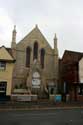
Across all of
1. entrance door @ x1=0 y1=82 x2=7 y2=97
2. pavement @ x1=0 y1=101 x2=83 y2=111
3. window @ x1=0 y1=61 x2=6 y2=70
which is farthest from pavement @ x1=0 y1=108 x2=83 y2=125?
window @ x1=0 y1=61 x2=6 y2=70

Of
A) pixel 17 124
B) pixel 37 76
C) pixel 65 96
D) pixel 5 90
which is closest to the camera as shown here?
pixel 17 124

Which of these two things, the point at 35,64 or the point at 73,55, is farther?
the point at 73,55

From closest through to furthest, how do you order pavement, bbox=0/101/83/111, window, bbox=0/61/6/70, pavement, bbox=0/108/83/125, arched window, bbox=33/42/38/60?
pavement, bbox=0/108/83/125, pavement, bbox=0/101/83/111, window, bbox=0/61/6/70, arched window, bbox=33/42/38/60

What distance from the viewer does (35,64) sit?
124 ft

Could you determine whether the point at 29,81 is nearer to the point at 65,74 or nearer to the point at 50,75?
the point at 50,75

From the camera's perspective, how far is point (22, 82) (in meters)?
38.4

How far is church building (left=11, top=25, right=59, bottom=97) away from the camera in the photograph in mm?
37594

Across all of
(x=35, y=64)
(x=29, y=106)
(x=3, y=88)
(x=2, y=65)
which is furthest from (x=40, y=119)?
(x=35, y=64)

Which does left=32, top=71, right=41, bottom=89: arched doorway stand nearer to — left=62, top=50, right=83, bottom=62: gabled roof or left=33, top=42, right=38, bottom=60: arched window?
left=33, top=42, right=38, bottom=60: arched window

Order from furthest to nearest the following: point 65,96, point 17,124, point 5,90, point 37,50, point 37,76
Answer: point 37,50, point 37,76, point 65,96, point 5,90, point 17,124

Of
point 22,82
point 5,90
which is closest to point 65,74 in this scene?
point 22,82

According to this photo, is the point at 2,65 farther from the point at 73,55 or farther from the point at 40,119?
the point at 40,119

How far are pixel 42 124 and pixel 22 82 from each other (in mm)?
25989

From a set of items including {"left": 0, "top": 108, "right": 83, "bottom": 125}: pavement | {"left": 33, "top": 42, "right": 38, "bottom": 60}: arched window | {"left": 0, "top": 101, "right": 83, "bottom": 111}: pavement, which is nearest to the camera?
{"left": 0, "top": 108, "right": 83, "bottom": 125}: pavement
